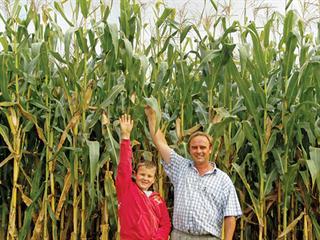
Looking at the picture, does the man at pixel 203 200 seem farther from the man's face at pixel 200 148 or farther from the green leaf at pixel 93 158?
the green leaf at pixel 93 158

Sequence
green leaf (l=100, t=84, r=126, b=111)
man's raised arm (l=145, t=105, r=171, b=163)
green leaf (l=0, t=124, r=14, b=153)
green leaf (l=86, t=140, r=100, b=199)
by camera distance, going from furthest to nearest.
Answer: green leaf (l=0, t=124, r=14, b=153)
green leaf (l=100, t=84, r=126, b=111)
green leaf (l=86, t=140, r=100, b=199)
man's raised arm (l=145, t=105, r=171, b=163)

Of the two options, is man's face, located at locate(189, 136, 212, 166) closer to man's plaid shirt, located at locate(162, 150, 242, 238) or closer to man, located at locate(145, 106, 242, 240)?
man, located at locate(145, 106, 242, 240)

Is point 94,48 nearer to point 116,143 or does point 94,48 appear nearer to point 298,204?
point 116,143

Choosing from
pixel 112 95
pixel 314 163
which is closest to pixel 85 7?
pixel 112 95

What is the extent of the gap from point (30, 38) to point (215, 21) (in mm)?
1565

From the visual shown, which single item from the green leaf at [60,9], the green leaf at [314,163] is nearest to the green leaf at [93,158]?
the green leaf at [60,9]

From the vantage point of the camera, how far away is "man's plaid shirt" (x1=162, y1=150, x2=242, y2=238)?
4.00 meters

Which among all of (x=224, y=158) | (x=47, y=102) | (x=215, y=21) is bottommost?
(x=224, y=158)

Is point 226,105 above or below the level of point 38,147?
above

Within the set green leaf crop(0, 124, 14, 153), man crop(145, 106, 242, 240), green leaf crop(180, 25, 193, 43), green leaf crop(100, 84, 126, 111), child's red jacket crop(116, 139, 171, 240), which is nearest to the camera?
child's red jacket crop(116, 139, 171, 240)

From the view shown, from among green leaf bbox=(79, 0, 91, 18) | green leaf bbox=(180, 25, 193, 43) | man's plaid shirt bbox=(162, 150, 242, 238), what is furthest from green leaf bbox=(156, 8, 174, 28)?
man's plaid shirt bbox=(162, 150, 242, 238)

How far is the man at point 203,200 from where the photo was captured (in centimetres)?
400

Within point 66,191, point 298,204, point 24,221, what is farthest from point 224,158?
point 24,221

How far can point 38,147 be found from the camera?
5.29m
